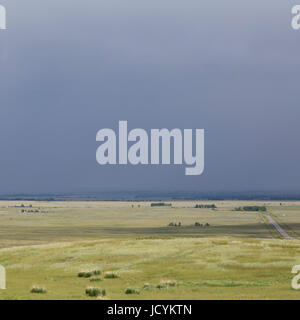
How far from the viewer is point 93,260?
52.4 meters

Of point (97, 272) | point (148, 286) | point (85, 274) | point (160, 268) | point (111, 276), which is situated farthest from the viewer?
point (160, 268)

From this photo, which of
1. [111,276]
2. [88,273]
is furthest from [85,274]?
[111,276]

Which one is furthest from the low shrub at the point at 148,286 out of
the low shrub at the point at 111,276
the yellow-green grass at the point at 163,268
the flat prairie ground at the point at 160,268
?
the low shrub at the point at 111,276

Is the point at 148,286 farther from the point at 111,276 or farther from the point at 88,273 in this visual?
the point at 88,273

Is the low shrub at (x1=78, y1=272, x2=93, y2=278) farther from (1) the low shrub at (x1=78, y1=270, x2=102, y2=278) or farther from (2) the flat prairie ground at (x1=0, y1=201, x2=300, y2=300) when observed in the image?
(2) the flat prairie ground at (x1=0, y1=201, x2=300, y2=300)

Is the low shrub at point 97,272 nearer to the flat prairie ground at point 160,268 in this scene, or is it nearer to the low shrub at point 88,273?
the low shrub at point 88,273

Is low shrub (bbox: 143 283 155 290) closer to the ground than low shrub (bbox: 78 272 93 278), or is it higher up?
higher up

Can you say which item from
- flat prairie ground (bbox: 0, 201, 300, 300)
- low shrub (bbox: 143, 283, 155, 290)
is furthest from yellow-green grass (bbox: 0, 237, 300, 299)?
low shrub (bbox: 143, 283, 155, 290)

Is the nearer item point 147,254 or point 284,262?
point 284,262

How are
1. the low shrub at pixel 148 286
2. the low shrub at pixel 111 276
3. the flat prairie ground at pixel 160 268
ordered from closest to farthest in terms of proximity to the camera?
1. the flat prairie ground at pixel 160 268
2. the low shrub at pixel 148 286
3. the low shrub at pixel 111 276
